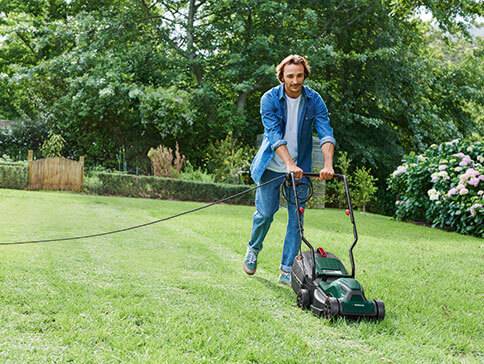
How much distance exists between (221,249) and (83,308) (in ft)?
8.39

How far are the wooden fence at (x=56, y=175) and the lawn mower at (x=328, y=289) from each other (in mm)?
10175

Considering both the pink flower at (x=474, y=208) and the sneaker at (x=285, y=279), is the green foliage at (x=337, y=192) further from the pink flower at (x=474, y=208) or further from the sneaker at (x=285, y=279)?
the sneaker at (x=285, y=279)

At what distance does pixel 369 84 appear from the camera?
17156 millimetres

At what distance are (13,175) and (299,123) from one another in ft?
33.3

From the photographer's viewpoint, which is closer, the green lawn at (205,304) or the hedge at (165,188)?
the green lawn at (205,304)

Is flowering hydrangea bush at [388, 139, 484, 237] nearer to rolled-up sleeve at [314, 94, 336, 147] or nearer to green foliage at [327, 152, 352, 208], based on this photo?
green foliage at [327, 152, 352, 208]

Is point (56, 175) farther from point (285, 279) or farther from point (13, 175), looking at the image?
point (285, 279)

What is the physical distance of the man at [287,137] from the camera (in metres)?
3.96

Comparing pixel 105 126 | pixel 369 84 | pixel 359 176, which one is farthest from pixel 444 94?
pixel 105 126

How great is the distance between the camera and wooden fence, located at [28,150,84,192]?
507 inches

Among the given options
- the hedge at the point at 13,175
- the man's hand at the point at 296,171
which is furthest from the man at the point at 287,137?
the hedge at the point at 13,175

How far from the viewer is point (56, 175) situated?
42.7 feet

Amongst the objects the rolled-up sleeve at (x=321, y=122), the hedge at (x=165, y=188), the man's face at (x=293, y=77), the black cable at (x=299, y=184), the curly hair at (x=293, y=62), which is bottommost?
the hedge at (x=165, y=188)

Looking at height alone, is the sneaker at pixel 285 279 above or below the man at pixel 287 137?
below
